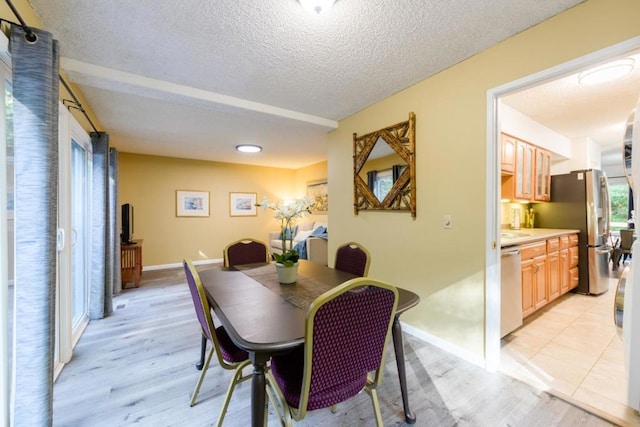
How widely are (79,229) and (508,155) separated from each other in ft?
15.8

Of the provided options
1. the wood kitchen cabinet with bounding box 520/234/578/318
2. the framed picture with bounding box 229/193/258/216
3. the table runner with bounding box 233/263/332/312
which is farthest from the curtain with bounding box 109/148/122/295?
the wood kitchen cabinet with bounding box 520/234/578/318

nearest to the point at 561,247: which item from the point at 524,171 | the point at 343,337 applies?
the point at 524,171

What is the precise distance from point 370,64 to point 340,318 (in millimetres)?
2011

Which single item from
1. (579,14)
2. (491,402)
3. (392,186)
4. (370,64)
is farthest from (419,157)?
(491,402)

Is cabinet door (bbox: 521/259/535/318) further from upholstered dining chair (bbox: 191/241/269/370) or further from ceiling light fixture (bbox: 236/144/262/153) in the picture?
ceiling light fixture (bbox: 236/144/262/153)

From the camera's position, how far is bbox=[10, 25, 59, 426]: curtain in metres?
1.24

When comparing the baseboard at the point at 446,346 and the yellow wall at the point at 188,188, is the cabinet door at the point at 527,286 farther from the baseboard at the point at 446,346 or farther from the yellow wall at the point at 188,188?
the yellow wall at the point at 188,188

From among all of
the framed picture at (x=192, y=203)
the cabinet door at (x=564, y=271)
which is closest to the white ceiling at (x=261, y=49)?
the framed picture at (x=192, y=203)

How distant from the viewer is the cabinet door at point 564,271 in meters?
3.24

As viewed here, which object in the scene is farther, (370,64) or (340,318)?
(370,64)

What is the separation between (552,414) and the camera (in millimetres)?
1525

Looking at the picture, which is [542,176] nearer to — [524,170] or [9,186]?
[524,170]

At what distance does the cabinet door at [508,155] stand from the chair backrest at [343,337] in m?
2.79

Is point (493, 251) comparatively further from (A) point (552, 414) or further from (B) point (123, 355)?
(B) point (123, 355)
